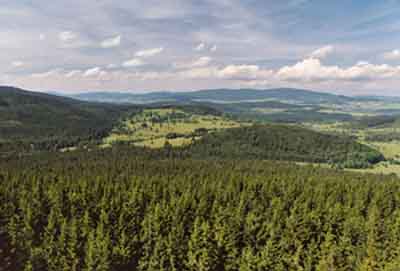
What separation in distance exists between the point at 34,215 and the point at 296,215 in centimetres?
4998

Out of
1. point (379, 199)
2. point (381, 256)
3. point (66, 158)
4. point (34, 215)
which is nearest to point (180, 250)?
point (34, 215)

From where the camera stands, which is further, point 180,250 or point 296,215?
point 296,215

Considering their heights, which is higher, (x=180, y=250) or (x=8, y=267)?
(x=180, y=250)

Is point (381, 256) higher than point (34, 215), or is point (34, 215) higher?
point (34, 215)

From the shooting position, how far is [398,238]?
57.3 m

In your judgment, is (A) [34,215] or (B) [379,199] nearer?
(A) [34,215]

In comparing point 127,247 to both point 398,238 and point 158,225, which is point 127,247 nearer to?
point 158,225

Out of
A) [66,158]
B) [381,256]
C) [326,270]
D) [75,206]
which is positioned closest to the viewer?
[326,270]

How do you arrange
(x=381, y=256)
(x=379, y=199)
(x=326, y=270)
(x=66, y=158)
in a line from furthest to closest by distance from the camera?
(x=66, y=158) → (x=379, y=199) → (x=381, y=256) → (x=326, y=270)

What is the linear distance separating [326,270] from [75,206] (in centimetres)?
4916

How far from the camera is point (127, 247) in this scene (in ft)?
173

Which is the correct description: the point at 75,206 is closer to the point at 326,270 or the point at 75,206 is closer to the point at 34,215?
the point at 34,215

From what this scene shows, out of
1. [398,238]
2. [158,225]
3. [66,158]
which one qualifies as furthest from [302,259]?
[66,158]

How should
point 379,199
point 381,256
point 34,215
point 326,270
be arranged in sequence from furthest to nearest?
point 379,199, point 34,215, point 381,256, point 326,270
